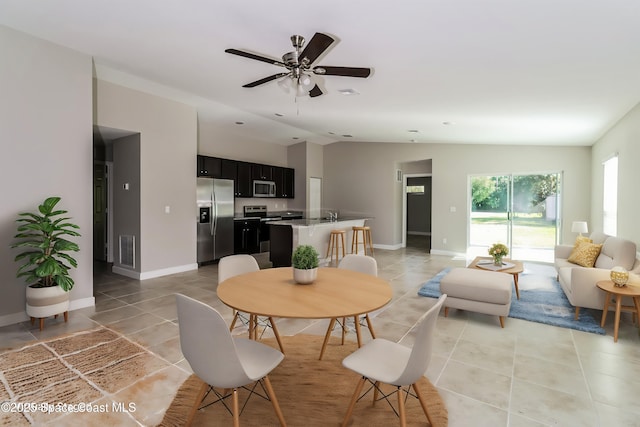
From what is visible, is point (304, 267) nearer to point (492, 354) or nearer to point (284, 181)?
point (492, 354)

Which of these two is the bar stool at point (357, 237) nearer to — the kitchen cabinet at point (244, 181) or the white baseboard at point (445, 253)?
the white baseboard at point (445, 253)

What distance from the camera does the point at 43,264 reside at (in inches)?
124

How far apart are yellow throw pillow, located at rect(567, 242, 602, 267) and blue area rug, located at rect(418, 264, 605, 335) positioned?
1.53 ft

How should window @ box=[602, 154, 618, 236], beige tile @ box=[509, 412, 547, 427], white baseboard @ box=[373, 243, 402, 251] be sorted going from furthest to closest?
white baseboard @ box=[373, 243, 402, 251] < window @ box=[602, 154, 618, 236] < beige tile @ box=[509, 412, 547, 427]

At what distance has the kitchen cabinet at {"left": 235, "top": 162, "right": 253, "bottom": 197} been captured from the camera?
281 inches

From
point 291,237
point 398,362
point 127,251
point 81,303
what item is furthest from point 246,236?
point 398,362

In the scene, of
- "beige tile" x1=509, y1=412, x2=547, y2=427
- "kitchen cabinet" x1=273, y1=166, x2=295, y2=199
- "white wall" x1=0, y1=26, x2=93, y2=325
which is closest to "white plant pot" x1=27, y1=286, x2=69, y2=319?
"white wall" x1=0, y1=26, x2=93, y2=325

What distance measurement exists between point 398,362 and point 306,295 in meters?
0.61

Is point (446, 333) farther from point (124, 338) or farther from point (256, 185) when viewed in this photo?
point (256, 185)

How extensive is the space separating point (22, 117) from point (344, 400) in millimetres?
4061

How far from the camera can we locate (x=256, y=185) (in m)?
7.64

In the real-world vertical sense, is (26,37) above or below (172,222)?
above

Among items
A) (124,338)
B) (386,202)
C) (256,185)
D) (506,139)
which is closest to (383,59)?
(124,338)

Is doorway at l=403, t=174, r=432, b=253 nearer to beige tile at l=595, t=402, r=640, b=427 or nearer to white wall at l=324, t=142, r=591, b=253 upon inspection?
white wall at l=324, t=142, r=591, b=253
